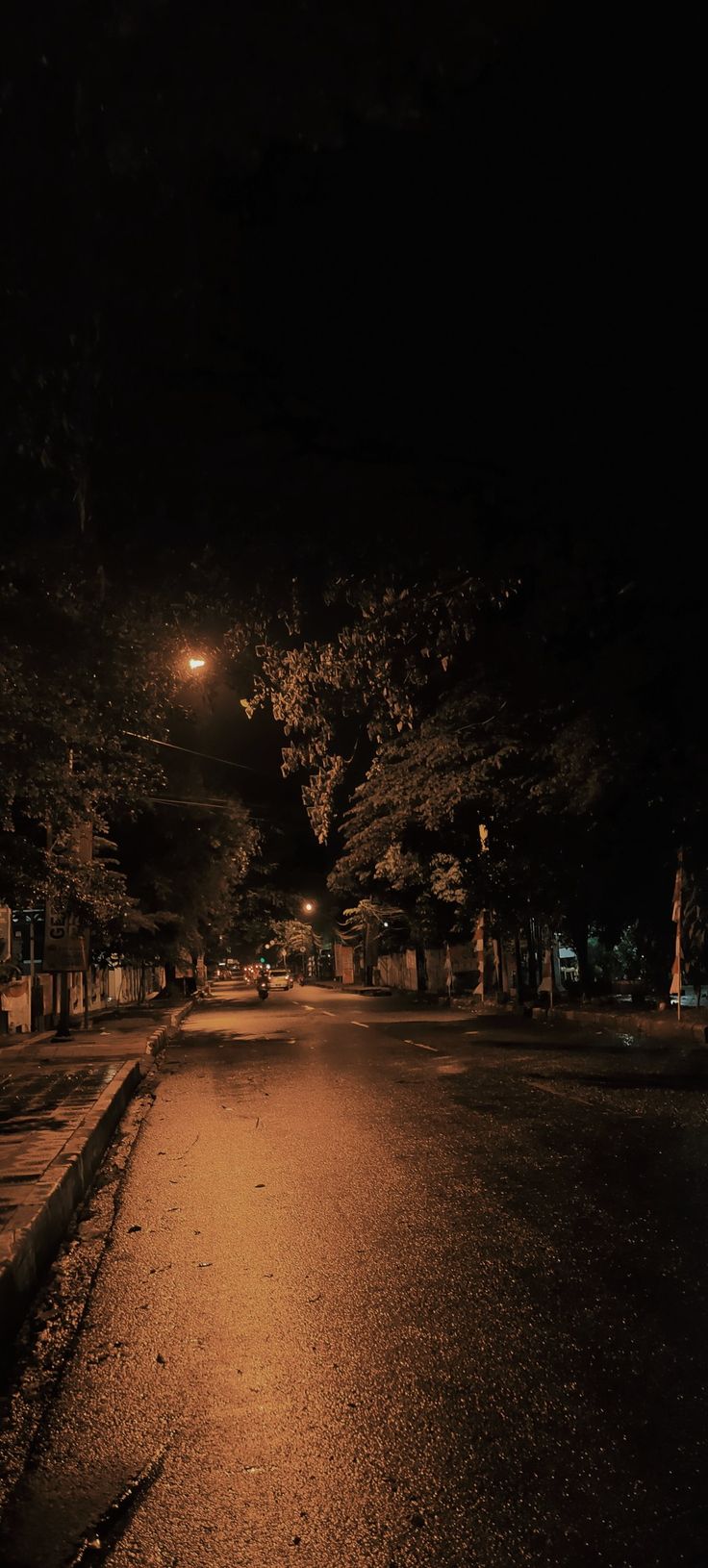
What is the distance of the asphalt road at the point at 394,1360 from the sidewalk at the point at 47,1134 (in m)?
0.40

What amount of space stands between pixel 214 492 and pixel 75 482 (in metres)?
1.09

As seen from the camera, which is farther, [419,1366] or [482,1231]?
[482,1231]

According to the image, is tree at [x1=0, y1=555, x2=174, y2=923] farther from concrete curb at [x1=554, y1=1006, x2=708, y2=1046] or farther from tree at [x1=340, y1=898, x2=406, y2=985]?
tree at [x1=340, y1=898, x2=406, y2=985]

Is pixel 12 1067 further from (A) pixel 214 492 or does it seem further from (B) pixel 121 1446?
(B) pixel 121 1446

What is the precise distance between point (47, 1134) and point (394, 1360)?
5.27m

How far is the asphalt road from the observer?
318cm

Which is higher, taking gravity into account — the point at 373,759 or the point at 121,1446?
the point at 373,759

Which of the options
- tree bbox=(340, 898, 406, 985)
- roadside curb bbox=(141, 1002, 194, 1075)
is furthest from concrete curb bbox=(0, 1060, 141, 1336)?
tree bbox=(340, 898, 406, 985)

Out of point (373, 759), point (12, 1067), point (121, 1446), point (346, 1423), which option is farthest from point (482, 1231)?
point (373, 759)

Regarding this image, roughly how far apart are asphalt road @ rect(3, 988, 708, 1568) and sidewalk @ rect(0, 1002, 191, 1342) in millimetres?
398

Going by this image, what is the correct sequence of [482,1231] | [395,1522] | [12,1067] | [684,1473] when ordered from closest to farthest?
[395,1522] → [684,1473] → [482,1231] → [12,1067]

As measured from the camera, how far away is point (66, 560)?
9547 millimetres

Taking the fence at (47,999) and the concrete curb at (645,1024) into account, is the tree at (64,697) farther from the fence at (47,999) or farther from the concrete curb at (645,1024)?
the concrete curb at (645,1024)

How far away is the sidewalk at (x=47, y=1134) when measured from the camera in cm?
555
